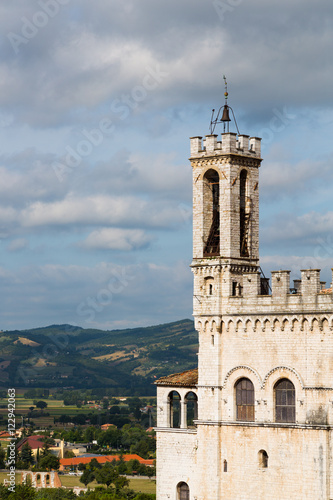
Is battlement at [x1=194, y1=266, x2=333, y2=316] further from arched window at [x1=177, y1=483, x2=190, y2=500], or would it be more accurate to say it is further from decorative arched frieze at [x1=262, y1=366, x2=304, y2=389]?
arched window at [x1=177, y1=483, x2=190, y2=500]

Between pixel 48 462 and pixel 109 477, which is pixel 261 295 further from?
pixel 48 462

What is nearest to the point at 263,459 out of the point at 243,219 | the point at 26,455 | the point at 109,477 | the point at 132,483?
the point at 243,219

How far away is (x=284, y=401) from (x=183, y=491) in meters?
10.4

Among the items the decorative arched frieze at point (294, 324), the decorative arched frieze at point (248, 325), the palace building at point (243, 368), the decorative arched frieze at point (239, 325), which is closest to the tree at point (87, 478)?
the palace building at point (243, 368)

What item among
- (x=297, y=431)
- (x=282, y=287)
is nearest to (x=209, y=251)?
(x=282, y=287)

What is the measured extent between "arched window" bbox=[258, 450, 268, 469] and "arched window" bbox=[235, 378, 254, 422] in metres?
2.10

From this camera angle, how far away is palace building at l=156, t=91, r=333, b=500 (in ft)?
179

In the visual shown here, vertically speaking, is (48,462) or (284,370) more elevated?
(284,370)

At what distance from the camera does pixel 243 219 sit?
6166 cm

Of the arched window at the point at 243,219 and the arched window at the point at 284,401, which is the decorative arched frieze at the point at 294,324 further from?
the arched window at the point at 243,219

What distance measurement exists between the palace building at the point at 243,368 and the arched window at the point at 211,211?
0.07 m

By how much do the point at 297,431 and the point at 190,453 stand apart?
8.78 metres

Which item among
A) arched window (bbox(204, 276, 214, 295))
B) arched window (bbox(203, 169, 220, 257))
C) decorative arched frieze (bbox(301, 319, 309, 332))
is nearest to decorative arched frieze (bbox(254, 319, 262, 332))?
decorative arched frieze (bbox(301, 319, 309, 332))

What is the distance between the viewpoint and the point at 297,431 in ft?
181
